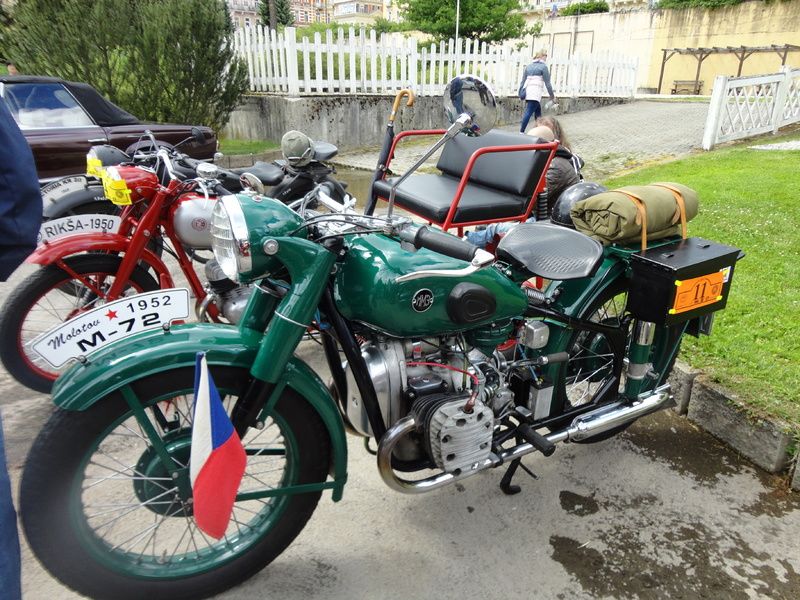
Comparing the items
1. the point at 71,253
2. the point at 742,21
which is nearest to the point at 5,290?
the point at 71,253

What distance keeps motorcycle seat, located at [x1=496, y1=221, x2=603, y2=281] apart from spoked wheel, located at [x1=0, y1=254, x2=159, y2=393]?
2.06 meters

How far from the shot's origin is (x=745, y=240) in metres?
4.66

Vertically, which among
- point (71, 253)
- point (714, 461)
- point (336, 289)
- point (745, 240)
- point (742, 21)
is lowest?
point (714, 461)

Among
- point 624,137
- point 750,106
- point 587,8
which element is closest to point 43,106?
point 624,137

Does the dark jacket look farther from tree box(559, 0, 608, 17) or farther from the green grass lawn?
tree box(559, 0, 608, 17)

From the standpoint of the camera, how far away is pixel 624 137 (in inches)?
419

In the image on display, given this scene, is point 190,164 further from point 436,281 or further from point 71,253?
point 436,281

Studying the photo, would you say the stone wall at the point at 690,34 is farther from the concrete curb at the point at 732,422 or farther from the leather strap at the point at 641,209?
the leather strap at the point at 641,209

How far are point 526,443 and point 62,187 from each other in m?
3.17

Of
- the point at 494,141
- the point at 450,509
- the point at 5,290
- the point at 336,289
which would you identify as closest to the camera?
the point at 336,289

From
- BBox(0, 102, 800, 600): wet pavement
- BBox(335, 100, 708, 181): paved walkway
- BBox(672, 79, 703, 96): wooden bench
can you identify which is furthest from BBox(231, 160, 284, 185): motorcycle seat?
BBox(672, 79, 703, 96): wooden bench

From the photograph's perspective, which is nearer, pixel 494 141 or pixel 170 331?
pixel 170 331

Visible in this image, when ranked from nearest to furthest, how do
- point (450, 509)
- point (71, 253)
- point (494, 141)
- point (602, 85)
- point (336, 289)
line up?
point (336, 289) → point (450, 509) → point (71, 253) → point (494, 141) → point (602, 85)

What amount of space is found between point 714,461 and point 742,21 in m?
33.2
